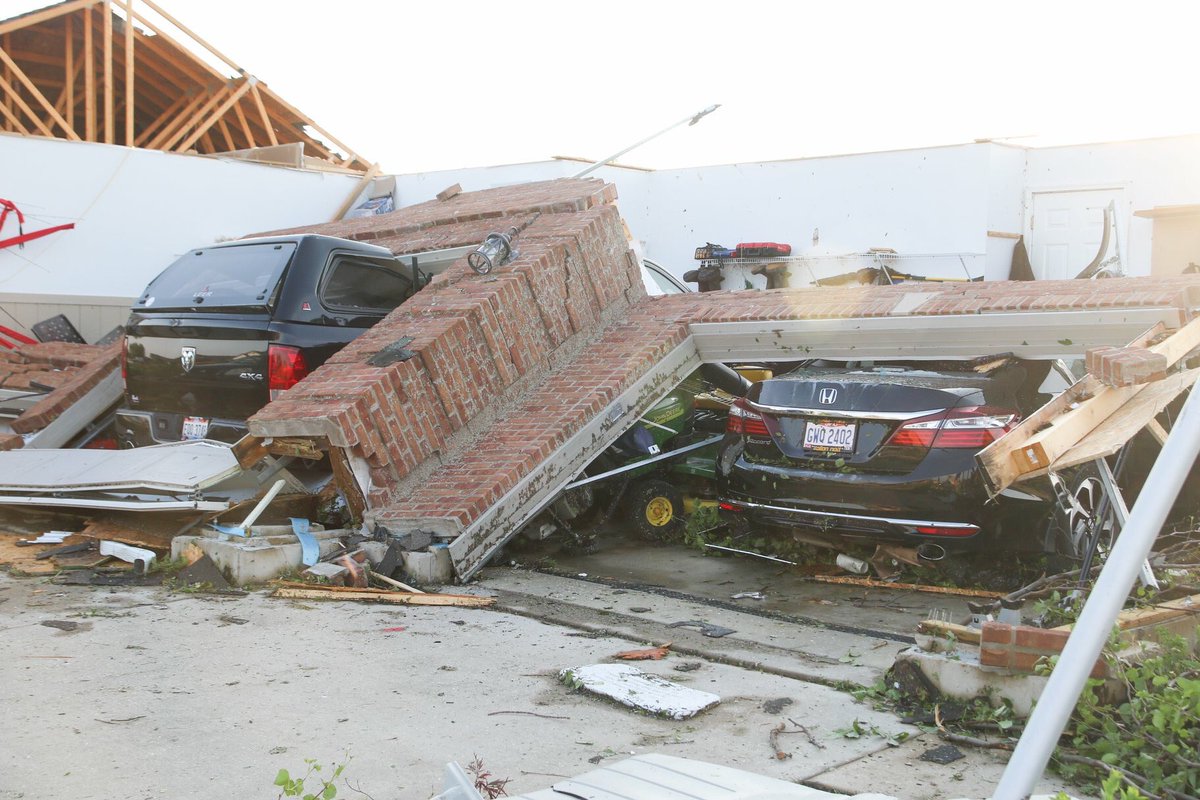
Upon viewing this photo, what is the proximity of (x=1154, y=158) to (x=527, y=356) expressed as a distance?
13.2 meters

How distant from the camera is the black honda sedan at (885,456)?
18.7 ft

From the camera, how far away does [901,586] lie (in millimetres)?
6309

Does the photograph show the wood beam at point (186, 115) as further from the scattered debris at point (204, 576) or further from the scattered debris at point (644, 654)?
the scattered debris at point (644, 654)

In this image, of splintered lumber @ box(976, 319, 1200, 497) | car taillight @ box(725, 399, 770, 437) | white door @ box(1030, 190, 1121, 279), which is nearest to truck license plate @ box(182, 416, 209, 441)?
car taillight @ box(725, 399, 770, 437)

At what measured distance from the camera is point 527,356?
294 inches

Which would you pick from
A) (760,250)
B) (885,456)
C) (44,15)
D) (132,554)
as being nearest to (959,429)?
(885,456)

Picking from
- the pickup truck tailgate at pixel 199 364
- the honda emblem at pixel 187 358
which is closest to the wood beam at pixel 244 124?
the pickup truck tailgate at pixel 199 364

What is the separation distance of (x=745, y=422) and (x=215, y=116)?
1559cm

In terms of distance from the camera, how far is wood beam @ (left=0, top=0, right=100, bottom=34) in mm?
16206

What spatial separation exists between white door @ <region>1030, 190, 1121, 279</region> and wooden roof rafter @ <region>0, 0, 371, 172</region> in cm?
1250

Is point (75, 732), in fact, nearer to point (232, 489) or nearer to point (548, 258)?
point (232, 489)

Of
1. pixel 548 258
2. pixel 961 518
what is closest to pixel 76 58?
pixel 548 258

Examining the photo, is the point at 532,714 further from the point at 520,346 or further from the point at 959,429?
the point at 520,346

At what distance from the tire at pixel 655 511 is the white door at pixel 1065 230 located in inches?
482
